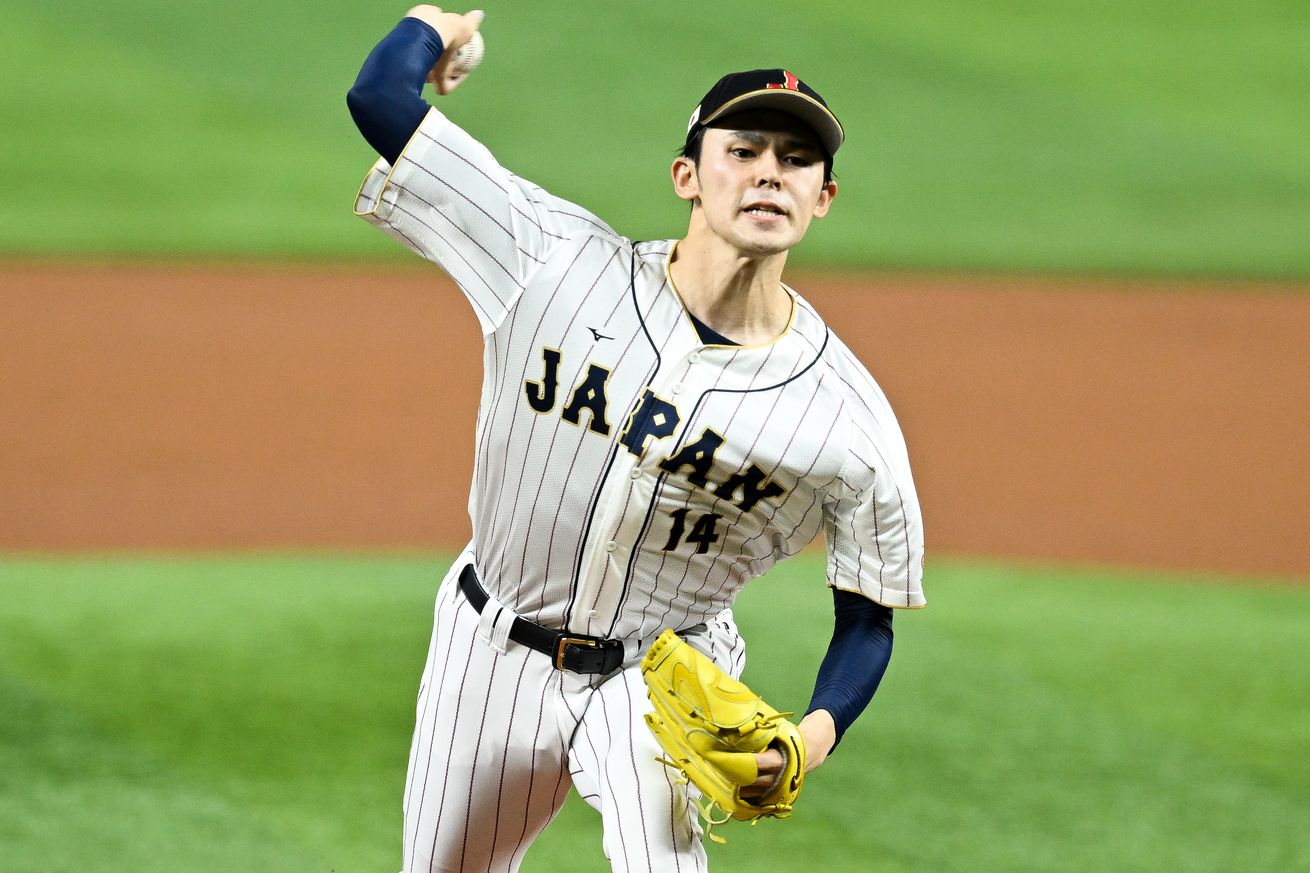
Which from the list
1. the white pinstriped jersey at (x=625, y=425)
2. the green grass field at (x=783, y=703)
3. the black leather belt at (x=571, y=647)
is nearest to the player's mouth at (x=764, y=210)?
the white pinstriped jersey at (x=625, y=425)

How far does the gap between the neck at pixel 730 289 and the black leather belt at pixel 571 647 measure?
64cm

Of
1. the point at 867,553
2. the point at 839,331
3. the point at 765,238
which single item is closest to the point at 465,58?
the point at 765,238

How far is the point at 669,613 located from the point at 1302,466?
6.15m

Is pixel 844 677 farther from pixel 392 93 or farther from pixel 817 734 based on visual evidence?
pixel 392 93

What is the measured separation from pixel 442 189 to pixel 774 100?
0.61 meters

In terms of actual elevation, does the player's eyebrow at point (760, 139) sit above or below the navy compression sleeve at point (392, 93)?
above

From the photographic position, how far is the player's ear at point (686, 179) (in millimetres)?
3102

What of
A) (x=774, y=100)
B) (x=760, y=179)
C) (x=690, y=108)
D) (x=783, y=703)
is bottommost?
(x=783, y=703)

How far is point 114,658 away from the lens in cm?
580

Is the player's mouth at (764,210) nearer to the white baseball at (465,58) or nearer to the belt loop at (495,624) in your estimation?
the white baseball at (465,58)

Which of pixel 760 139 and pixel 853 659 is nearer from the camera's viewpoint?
pixel 760 139

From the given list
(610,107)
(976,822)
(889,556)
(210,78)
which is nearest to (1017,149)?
(610,107)

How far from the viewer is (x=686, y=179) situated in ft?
10.3

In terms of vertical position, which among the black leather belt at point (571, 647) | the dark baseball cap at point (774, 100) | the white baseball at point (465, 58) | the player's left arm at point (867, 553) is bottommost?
the black leather belt at point (571, 647)
